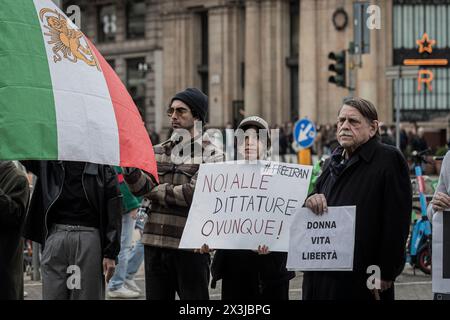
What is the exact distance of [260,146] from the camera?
23.4ft

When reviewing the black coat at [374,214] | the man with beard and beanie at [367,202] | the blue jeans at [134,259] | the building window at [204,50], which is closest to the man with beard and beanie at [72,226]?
the man with beard and beanie at [367,202]

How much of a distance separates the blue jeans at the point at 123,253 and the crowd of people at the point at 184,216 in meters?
4.32

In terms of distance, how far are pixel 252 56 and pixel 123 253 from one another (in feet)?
117

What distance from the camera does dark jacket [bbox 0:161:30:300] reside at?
6691 mm

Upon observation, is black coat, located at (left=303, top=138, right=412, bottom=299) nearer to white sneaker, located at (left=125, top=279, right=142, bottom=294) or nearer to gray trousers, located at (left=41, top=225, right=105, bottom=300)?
gray trousers, located at (left=41, top=225, right=105, bottom=300)

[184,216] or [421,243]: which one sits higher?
[184,216]

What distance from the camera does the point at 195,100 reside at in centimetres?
750

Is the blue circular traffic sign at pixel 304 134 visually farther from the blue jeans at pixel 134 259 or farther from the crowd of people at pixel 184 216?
the crowd of people at pixel 184 216

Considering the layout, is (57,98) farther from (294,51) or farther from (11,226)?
(294,51)

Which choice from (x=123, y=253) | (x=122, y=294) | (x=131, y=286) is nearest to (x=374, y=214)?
(x=122, y=294)

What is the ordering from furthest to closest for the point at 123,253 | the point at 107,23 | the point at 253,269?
the point at 107,23, the point at 123,253, the point at 253,269

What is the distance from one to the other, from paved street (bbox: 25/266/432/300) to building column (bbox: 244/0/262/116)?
33487 millimetres

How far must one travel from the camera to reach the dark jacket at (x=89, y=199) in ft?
23.1
